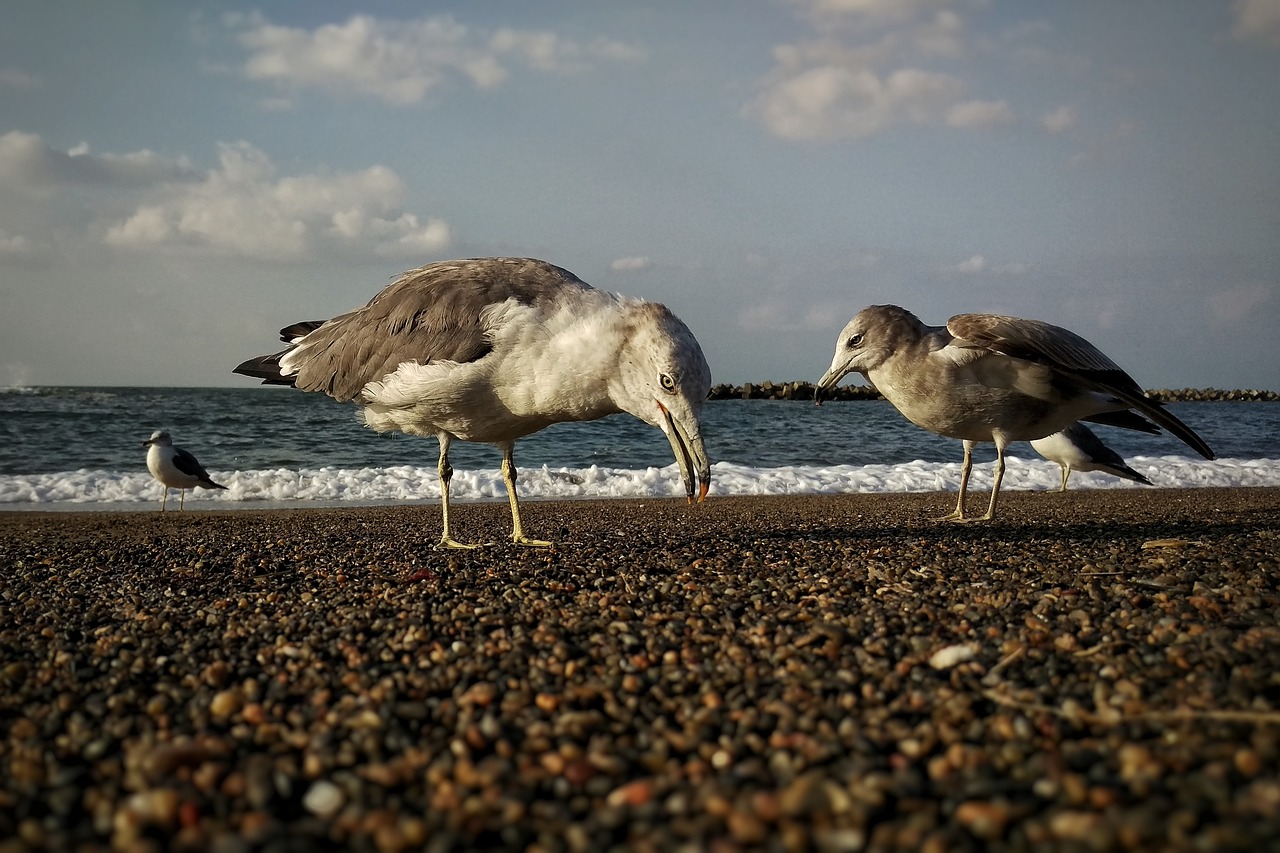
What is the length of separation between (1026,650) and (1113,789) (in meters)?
1.23

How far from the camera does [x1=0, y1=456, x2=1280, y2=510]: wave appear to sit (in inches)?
572

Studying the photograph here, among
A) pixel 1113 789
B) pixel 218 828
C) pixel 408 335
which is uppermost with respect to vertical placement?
pixel 408 335

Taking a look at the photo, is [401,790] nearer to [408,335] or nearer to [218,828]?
[218,828]

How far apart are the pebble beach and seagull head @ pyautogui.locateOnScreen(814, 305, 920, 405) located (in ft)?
9.26

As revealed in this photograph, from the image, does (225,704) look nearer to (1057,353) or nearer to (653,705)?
(653,705)

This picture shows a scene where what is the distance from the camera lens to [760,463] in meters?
20.1

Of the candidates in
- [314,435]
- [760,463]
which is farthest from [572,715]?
[314,435]

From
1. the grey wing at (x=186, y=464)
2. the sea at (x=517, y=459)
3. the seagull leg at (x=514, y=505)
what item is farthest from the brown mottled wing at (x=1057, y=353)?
the grey wing at (x=186, y=464)

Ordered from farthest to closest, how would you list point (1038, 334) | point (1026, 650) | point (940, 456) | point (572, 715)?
point (940, 456) < point (1038, 334) < point (1026, 650) < point (572, 715)

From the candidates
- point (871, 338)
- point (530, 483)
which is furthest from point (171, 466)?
point (871, 338)

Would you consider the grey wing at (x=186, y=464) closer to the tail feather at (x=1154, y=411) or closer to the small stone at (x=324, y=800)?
the tail feather at (x=1154, y=411)

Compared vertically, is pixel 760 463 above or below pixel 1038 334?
below

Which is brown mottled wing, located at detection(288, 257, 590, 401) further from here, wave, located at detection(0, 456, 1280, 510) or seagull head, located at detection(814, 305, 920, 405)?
wave, located at detection(0, 456, 1280, 510)

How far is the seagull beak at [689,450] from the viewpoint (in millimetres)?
5340
